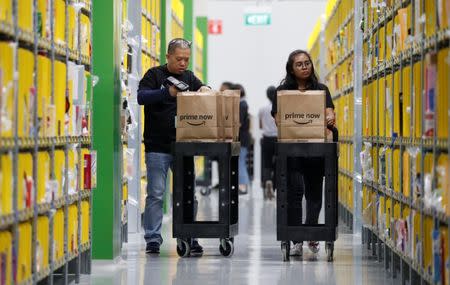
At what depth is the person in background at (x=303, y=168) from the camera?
8.33 m

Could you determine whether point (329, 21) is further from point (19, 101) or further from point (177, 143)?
point (19, 101)

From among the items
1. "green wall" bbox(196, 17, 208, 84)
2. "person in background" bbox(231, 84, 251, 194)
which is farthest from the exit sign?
"person in background" bbox(231, 84, 251, 194)

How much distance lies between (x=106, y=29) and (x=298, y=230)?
208cm

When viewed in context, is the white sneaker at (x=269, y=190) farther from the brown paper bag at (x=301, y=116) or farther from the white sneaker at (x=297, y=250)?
the brown paper bag at (x=301, y=116)

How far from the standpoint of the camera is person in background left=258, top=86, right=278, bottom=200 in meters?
16.3

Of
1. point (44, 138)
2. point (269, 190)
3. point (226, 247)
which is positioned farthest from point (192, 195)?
point (269, 190)

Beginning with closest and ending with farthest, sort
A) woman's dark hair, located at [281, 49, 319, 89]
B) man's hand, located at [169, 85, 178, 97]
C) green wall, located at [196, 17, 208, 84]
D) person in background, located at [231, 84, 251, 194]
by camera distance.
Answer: man's hand, located at [169, 85, 178, 97], woman's dark hair, located at [281, 49, 319, 89], person in background, located at [231, 84, 251, 194], green wall, located at [196, 17, 208, 84]

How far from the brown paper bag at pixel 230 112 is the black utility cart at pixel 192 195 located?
0.09m

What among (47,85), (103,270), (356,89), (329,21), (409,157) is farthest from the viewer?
(329,21)

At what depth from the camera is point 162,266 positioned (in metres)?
7.99

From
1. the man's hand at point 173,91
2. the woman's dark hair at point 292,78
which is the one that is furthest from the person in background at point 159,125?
the woman's dark hair at point 292,78

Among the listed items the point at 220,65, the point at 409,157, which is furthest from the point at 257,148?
the point at 409,157

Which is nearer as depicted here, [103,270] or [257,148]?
[103,270]

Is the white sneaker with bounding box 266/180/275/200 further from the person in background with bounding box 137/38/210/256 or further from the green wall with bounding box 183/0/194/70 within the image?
the person in background with bounding box 137/38/210/256
